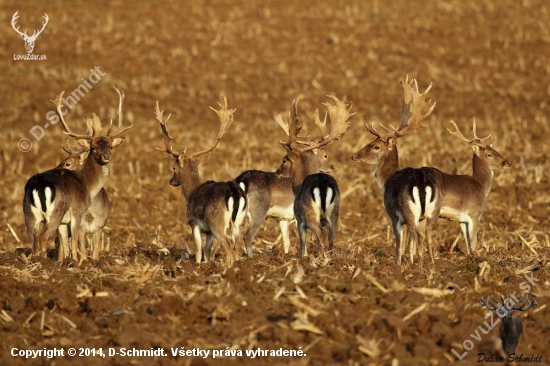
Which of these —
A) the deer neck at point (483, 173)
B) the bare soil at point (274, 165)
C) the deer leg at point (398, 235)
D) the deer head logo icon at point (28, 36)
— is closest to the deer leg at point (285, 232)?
the bare soil at point (274, 165)

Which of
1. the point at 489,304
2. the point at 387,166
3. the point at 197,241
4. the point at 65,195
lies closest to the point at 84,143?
the point at 65,195

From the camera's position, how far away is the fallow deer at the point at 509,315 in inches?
305

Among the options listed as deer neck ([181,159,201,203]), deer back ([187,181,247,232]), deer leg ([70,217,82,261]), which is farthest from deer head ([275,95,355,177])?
deer leg ([70,217,82,261])

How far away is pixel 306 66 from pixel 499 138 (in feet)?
34.7

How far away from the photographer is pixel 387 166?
13.1m

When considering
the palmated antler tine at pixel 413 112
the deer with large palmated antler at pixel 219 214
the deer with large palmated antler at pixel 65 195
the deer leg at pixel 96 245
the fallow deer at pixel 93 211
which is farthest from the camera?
the fallow deer at pixel 93 211

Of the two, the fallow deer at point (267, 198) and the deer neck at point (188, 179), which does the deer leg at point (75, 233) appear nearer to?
the deer neck at point (188, 179)

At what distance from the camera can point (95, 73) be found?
29.3m

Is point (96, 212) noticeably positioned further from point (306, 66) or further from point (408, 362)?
point (306, 66)

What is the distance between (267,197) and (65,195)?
3.37 m

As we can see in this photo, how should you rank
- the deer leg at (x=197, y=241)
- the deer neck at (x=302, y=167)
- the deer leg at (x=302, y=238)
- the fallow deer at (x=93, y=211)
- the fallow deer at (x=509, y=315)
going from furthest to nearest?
the deer neck at (x=302, y=167) → the fallow deer at (x=93, y=211) → the deer leg at (x=302, y=238) → the deer leg at (x=197, y=241) → the fallow deer at (x=509, y=315)

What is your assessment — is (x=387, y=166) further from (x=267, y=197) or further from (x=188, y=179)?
(x=188, y=179)

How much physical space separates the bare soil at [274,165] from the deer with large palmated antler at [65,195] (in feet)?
1.76

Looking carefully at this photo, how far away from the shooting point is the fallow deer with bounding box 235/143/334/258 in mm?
13578
